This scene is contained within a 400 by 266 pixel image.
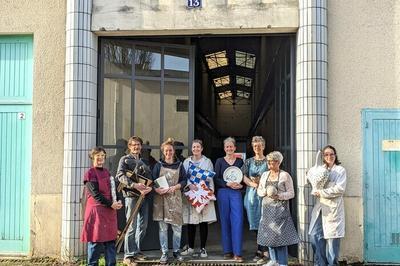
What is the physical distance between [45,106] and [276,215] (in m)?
3.65

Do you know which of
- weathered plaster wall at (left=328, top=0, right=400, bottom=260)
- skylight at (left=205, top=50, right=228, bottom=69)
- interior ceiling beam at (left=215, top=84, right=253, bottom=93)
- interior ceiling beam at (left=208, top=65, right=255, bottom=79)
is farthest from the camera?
interior ceiling beam at (left=215, top=84, right=253, bottom=93)

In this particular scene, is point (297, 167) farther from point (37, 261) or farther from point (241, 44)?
point (241, 44)

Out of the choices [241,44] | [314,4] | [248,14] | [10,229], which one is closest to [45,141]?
[10,229]

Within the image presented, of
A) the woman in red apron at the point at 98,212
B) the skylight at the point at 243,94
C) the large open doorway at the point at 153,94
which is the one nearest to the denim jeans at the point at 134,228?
the large open doorway at the point at 153,94

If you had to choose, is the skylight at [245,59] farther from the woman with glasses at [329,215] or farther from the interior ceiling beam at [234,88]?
the woman with glasses at [329,215]

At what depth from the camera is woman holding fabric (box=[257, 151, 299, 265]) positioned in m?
5.50

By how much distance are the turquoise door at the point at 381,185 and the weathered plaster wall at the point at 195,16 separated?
1844mm

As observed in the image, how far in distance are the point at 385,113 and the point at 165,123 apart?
10.7 ft

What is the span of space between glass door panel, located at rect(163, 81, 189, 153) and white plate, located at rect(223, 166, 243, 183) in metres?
1.05

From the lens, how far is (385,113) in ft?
20.0

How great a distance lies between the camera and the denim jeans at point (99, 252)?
529 cm

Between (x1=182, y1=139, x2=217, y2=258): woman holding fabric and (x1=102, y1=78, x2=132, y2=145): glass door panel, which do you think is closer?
(x1=182, y1=139, x2=217, y2=258): woman holding fabric

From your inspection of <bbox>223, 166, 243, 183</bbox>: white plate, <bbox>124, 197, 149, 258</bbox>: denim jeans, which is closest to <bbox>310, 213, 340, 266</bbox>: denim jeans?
<bbox>223, 166, 243, 183</bbox>: white plate

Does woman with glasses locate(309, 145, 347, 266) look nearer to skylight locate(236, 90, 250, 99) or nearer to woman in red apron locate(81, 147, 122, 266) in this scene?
woman in red apron locate(81, 147, 122, 266)
